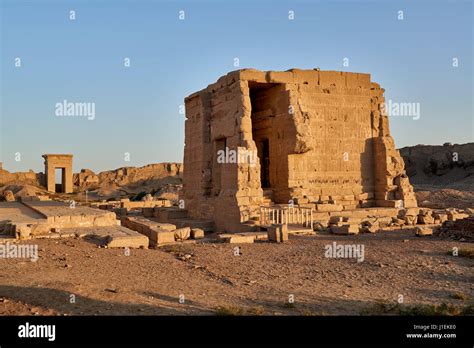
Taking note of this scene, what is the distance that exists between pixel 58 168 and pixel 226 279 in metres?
37.8

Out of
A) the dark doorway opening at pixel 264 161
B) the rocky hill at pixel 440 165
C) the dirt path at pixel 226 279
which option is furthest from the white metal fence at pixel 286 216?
the rocky hill at pixel 440 165

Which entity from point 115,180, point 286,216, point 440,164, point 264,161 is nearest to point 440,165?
point 440,164

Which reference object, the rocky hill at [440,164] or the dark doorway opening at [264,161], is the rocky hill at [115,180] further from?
the dark doorway opening at [264,161]

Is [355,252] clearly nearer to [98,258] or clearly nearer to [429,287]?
[429,287]

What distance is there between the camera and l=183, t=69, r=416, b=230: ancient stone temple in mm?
15188

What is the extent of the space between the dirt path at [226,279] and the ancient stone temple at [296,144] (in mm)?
5455

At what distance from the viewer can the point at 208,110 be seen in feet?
57.7

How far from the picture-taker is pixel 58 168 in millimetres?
41188

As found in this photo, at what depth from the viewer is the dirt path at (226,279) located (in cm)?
543

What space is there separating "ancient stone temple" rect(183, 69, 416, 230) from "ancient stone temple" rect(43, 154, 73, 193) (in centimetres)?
2613

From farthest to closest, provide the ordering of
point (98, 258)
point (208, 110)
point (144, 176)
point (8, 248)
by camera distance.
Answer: point (144, 176)
point (208, 110)
point (8, 248)
point (98, 258)

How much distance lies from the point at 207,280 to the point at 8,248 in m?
4.58

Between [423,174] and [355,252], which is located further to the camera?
[423,174]
